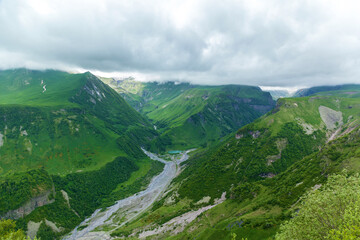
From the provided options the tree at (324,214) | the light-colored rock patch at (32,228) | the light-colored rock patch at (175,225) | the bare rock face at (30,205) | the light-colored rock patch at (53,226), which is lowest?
the light-colored rock patch at (53,226)

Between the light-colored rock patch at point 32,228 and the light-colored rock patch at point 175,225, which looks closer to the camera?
the light-colored rock patch at point 175,225

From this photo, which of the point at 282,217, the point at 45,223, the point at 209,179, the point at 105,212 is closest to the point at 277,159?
the point at 209,179

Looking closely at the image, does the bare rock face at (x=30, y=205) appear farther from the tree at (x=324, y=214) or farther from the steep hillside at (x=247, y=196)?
the tree at (x=324, y=214)

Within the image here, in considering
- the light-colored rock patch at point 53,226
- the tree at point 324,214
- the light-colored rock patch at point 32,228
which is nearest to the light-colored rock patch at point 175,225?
the light-colored rock patch at point 53,226

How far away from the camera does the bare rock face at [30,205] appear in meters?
152

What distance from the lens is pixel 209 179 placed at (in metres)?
188

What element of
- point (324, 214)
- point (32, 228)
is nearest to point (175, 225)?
Result: point (324, 214)

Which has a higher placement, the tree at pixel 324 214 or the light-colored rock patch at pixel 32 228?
the tree at pixel 324 214

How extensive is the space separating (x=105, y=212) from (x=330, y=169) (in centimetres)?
20170

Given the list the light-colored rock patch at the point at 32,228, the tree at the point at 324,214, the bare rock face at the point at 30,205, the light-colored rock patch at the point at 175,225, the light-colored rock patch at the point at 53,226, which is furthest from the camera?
the light-colored rock patch at the point at 53,226

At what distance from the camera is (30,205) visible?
162m

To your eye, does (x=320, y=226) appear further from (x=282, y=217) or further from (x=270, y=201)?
(x=270, y=201)

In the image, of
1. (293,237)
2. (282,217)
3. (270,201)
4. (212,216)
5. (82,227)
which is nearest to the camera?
(293,237)

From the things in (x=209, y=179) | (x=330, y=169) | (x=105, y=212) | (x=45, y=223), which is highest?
(x=330, y=169)
